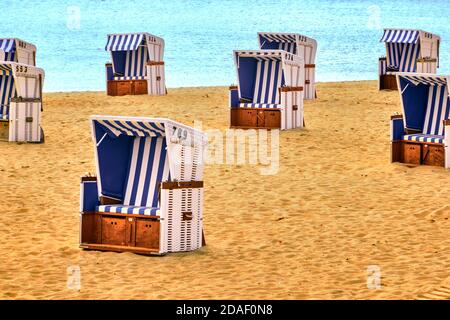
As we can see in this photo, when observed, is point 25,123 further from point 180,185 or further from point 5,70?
point 180,185

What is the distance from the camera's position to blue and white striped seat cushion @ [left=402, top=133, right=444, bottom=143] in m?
18.4

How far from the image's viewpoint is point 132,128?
13312 mm

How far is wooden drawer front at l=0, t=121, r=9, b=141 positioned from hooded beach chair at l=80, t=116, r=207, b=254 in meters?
8.59

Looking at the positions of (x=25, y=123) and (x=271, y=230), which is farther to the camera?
(x=25, y=123)

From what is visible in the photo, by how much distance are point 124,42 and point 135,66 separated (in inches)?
46.9

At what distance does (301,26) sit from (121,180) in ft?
313

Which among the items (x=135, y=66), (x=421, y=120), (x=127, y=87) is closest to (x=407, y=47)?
(x=135, y=66)

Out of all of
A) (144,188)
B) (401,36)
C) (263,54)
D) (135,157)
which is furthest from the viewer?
(401,36)

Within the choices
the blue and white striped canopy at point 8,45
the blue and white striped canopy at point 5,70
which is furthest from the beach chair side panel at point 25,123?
the blue and white striped canopy at point 8,45

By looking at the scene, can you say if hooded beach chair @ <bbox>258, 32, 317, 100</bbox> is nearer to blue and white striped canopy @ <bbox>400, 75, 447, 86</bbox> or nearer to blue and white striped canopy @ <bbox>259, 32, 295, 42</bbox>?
blue and white striped canopy @ <bbox>259, 32, 295, 42</bbox>

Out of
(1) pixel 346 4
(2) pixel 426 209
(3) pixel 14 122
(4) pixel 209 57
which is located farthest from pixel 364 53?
(1) pixel 346 4

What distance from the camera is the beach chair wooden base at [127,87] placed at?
31.3 m

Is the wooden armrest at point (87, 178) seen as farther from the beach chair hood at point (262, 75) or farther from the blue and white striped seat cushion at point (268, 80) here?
the blue and white striped seat cushion at point (268, 80)

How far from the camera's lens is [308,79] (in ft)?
100.0
